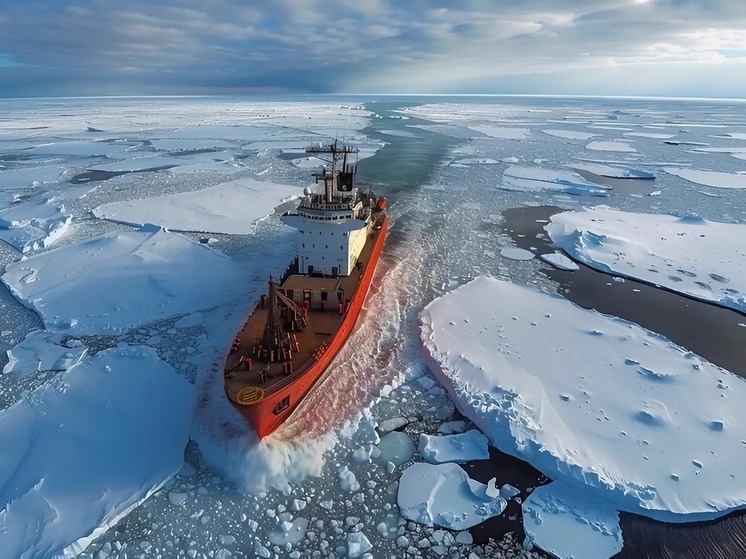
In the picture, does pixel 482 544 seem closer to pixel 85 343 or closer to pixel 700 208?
pixel 85 343

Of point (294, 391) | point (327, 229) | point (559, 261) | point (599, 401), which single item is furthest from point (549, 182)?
point (294, 391)

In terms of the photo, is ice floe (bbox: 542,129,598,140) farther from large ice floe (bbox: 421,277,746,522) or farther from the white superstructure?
the white superstructure

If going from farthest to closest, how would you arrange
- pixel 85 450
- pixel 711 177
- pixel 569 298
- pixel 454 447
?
pixel 711 177 → pixel 569 298 → pixel 454 447 → pixel 85 450

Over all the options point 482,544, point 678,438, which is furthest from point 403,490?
point 678,438

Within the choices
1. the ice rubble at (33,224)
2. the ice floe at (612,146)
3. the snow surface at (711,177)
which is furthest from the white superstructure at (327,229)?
the ice floe at (612,146)

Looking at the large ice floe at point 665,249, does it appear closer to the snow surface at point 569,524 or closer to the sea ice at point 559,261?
the sea ice at point 559,261

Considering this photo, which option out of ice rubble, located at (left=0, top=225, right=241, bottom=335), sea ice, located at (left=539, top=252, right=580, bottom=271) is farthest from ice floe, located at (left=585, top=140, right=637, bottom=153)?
ice rubble, located at (left=0, top=225, right=241, bottom=335)

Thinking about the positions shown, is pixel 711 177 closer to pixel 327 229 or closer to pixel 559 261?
pixel 559 261
